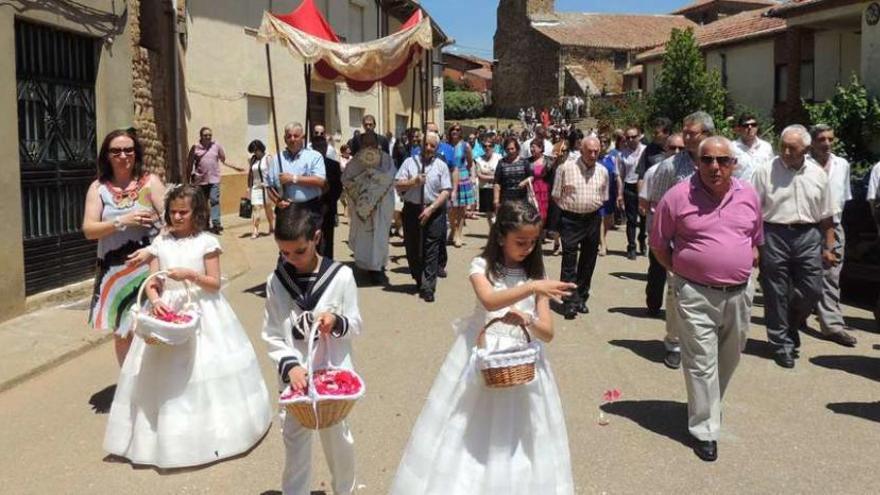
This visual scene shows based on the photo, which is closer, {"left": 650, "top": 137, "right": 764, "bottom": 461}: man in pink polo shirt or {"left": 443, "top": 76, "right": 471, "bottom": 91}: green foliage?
{"left": 650, "top": 137, "right": 764, "bottom": 461}: man in pink polo shirt

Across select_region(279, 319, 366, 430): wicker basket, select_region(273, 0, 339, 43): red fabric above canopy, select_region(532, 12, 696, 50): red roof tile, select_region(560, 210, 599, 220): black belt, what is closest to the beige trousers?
select_region(279, 319, 366, 430): wicker basket

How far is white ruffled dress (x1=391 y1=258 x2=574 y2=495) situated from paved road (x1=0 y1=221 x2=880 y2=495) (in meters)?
0.85

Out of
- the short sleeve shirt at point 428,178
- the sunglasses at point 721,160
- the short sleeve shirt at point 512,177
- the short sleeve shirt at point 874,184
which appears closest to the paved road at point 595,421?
the short sleeve shirt at point 874,184

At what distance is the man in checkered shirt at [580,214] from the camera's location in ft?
27.5

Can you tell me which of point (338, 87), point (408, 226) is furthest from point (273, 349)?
point (338, 87)

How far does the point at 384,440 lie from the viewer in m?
4.89

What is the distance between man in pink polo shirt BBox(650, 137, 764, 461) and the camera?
4715 mm

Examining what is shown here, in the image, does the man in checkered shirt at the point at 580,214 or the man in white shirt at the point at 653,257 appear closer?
the man in white shirt at the point at 653,257

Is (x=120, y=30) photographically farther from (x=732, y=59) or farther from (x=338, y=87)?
(x=732, y=59)

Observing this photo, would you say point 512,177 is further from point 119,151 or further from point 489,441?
point 489,441

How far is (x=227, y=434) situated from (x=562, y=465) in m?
2.03

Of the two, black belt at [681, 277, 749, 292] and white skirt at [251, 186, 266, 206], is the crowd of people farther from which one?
white skirt at [251, 186, 266, 206]

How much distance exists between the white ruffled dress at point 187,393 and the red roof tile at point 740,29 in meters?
24.3

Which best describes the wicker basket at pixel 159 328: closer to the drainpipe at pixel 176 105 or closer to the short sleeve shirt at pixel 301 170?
the short sleeve shirt at pixel 301 170
